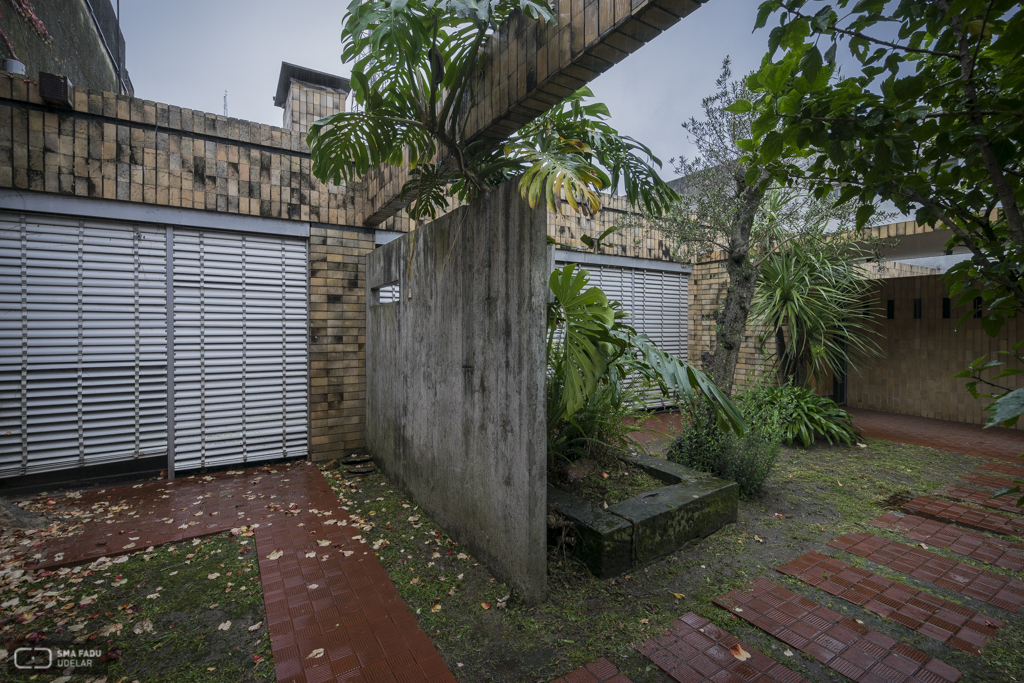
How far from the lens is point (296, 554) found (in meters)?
2.86

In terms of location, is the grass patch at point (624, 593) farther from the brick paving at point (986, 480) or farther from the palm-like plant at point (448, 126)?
the palm-like plant at point (448, 126)

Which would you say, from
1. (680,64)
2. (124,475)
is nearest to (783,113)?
(124,475)

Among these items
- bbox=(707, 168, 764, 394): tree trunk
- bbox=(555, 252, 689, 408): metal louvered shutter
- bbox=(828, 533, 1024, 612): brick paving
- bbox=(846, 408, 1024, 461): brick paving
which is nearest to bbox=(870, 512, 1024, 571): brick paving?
bbox=(828, 533, 1024, 612): brick paving

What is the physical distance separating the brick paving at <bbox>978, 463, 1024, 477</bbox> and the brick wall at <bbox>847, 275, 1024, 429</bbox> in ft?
7.54

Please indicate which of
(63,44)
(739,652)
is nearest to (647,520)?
(739,652)

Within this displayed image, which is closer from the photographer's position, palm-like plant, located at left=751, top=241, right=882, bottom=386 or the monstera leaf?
the monstera leaf

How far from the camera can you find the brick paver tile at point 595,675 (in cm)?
181

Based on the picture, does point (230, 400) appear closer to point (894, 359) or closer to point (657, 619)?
point (657, 619)

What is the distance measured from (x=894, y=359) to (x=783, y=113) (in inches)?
322

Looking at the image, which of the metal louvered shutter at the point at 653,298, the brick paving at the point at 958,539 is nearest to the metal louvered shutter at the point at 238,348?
the metal louvered shutter at the point at 653,298

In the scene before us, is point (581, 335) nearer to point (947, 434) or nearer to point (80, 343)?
point (80, 343)

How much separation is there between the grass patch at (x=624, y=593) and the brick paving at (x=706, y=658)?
5cm

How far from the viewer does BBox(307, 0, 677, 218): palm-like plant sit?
1.96 m

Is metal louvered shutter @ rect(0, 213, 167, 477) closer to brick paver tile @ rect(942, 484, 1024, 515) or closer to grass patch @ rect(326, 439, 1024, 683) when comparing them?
grass patch @ rect(326, 439, 1024, 683)
